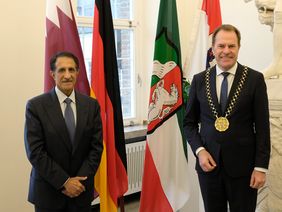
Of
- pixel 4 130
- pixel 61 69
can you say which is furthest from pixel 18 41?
pixel 61 69

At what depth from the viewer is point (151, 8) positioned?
3.59 metres

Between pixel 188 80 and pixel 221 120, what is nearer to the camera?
pixel 221 120

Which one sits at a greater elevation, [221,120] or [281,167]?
[221,120]

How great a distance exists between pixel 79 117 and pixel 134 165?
179 cm

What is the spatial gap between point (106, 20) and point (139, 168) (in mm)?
1720

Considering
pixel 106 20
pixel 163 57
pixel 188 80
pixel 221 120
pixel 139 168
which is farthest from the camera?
pixel 139 168

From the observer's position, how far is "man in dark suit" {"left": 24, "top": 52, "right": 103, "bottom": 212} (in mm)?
1691

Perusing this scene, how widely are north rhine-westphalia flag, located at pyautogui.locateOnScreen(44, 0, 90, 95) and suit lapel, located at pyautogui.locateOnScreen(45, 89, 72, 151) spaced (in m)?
0.44

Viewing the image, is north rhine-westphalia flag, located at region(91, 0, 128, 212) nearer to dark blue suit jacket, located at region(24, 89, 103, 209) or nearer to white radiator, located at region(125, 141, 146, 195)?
dark blue suit jacket, located at region(24, 89, 103, 209)

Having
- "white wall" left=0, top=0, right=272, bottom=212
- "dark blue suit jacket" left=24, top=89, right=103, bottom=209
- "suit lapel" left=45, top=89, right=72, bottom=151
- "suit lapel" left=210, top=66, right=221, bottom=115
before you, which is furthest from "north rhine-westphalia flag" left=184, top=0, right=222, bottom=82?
"suit lapel" left=45, top=89, right=72, bottom=151

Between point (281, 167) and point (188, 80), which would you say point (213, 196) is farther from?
point (188, 80)

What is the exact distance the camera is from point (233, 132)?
157cm

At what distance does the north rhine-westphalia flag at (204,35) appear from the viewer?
8.49ft

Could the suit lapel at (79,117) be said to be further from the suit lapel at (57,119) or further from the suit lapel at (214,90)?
the suit lapel at (214,90)
